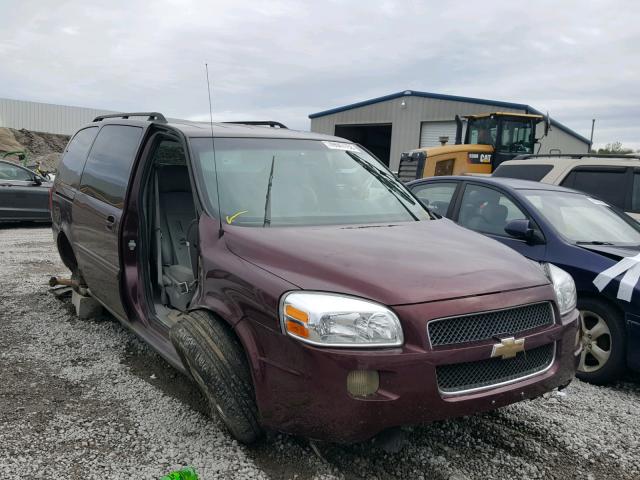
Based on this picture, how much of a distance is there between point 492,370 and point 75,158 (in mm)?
4287

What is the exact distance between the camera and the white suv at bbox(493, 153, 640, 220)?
705 cm

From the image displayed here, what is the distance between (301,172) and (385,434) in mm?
1776

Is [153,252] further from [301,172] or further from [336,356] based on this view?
[336,356]

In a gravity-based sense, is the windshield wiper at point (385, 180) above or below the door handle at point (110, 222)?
above

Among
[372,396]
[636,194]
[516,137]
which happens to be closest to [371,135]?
[516,137]

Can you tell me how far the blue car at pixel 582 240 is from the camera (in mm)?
3963

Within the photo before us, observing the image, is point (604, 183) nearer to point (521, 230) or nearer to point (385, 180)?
point (521, 230)

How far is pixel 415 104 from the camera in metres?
27.9

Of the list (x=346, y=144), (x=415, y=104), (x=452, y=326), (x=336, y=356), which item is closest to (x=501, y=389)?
(x=452, y=326)

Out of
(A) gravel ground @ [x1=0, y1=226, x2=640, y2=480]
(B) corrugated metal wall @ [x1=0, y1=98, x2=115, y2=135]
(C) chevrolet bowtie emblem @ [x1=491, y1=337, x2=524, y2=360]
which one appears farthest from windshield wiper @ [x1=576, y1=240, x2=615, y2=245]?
(B) corrugated metal wall @ [x1=0, y1=98, x2=115, y2=135]

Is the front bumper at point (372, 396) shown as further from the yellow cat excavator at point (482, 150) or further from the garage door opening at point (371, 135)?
the garage door opening at point (371, 135)

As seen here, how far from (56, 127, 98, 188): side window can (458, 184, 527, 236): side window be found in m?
3.66

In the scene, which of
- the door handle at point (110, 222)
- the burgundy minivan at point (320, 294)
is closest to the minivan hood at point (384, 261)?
the burgundy minivan at point (320, 294)

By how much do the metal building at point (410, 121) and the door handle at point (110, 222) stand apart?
73.8 feet
